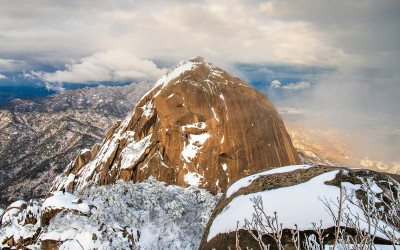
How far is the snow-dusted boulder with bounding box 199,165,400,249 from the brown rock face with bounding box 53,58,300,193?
18.0 metres

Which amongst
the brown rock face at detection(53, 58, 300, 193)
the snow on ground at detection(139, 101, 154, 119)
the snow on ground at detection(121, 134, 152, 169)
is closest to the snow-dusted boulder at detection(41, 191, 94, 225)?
the brown rock face at detection(53, 58, 300, 193)

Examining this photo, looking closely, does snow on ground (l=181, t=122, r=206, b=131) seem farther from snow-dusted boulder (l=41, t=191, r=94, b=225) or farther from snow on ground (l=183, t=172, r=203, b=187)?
snow-dusted boulder (l=41, t=191, r=94, b=225)

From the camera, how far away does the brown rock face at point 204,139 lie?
27.1 metres

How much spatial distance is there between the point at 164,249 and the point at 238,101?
952 inches

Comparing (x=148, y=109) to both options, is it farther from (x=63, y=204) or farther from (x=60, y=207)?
(x=60, y=207)

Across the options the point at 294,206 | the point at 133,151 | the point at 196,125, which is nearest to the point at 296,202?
the point at 294,206

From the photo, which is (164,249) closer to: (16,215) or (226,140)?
(16,215)

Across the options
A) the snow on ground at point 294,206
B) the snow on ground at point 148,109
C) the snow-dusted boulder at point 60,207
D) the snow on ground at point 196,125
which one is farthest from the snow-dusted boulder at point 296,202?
the snow on ground at point 148,109

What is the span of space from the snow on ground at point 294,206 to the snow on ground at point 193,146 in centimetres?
1946

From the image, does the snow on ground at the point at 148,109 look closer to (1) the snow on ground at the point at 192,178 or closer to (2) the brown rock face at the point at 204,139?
(2) the brown rock face at the point at 204,139

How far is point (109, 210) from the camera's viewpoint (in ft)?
38.0

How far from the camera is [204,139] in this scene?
2802cm

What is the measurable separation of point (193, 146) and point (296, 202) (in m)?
22.0

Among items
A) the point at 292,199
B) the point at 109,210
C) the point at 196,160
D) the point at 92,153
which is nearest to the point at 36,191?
the point at 92,153
